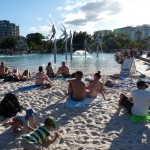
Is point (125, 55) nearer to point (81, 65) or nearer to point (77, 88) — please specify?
point (81, 65)

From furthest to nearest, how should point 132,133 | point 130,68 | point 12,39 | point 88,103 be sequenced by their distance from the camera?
1. point 12,39
2. point 130,68
3. point 88,103
4. point 132,133

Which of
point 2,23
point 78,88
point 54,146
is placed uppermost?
point 2,23

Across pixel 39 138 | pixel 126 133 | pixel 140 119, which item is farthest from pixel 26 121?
pixel 140 119

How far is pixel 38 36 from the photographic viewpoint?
376 feet

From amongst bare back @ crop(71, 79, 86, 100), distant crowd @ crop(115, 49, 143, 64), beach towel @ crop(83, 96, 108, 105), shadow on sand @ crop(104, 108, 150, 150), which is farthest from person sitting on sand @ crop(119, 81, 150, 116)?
distant crowd @ crop(115, 49, 143, 64)

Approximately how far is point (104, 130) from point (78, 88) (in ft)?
7.82

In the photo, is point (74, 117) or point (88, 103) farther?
point (88, 103)

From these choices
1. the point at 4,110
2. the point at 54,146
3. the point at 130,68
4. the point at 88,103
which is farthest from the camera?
the point at 130,68

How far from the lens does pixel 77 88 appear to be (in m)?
8.05

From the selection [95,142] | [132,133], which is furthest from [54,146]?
[132,133]

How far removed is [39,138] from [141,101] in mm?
2669

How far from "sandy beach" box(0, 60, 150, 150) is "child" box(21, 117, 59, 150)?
0.43ft

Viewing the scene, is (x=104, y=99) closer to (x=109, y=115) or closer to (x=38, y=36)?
(x=109, y=115)

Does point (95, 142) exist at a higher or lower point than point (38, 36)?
lower
